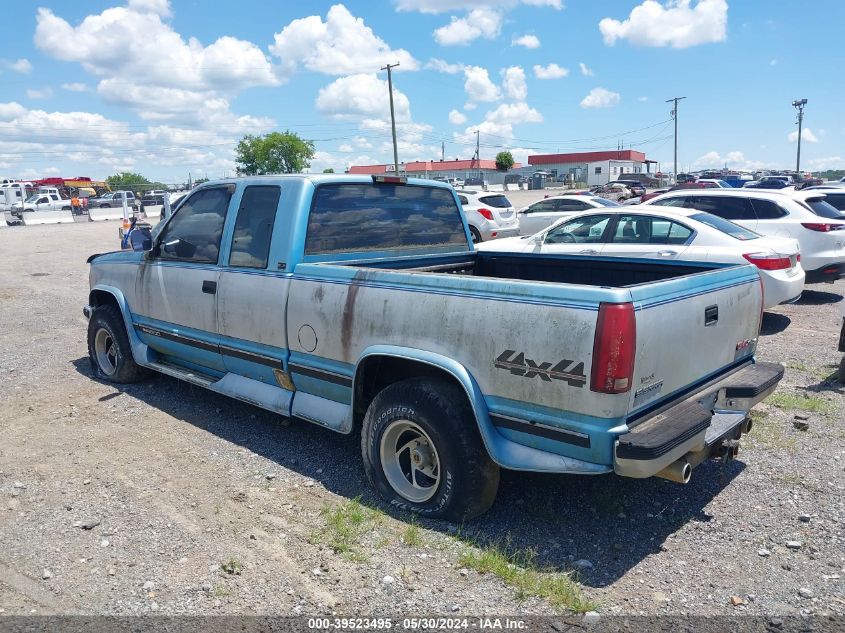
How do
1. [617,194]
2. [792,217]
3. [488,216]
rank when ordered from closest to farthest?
1. [792,217]
2. [488,216]
3. [617,194]

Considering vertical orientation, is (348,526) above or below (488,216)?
below

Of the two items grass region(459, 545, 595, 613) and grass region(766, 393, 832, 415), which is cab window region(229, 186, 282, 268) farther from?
grass region(766, 393, 832, 415)

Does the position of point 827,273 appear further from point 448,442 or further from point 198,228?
point 198,228

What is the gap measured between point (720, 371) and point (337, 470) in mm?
2540

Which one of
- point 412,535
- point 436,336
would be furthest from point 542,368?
point 412,535

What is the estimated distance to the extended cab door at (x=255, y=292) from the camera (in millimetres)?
4598

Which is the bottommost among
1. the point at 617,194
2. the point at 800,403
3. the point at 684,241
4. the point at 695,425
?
the point at 800,403

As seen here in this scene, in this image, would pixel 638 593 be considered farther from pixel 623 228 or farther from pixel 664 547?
pixel 623 228

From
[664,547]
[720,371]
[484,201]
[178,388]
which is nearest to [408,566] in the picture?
[664,547]

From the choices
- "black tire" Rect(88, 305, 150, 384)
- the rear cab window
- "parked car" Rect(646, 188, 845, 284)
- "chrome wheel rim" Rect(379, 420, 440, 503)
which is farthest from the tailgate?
"parked car" Rect(646, 188, 845, 284)

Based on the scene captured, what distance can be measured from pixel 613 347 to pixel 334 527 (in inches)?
75.0

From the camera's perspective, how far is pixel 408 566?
3.44 meters

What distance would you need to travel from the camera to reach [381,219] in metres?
5.19

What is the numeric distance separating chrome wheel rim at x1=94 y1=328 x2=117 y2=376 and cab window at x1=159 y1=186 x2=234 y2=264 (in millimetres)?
1547
